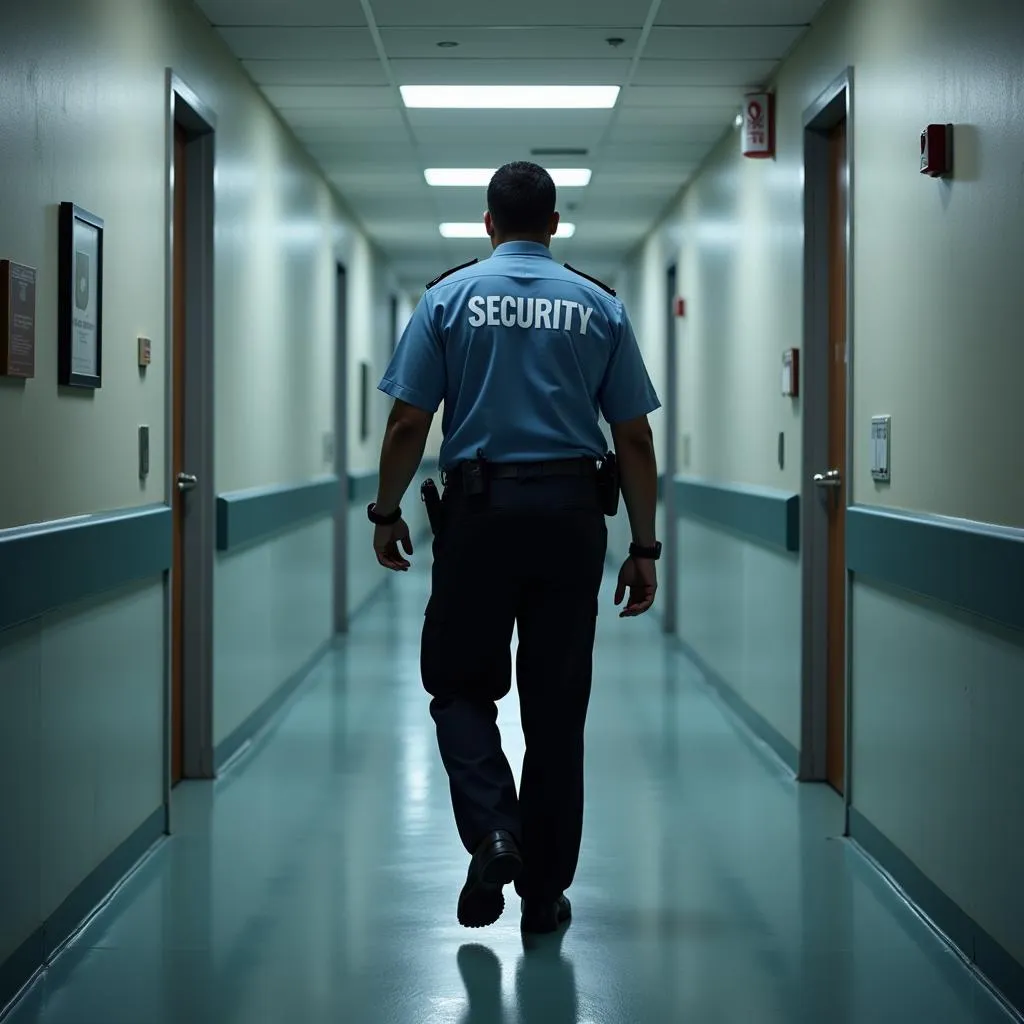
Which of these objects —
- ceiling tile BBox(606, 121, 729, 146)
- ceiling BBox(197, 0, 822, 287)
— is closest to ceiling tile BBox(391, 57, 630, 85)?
ceiling BBox(197, 0, 822, 287)

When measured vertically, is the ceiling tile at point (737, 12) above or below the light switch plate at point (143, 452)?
above

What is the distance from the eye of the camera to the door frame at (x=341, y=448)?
352 inches

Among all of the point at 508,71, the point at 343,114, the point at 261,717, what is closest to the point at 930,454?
the point at 508,71

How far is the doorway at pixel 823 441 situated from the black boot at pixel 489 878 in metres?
2.14

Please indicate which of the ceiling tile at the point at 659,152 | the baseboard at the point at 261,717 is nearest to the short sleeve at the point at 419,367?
the baseboard at the point at 261,717

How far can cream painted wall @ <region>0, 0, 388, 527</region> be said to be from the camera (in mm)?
3014

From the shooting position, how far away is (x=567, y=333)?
3133 mm

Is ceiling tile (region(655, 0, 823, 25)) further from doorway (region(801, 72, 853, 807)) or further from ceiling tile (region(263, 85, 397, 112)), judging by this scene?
ceiling tile (region(263, 85, 397, 112))

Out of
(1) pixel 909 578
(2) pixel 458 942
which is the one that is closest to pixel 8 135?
(2) pixel 458 942

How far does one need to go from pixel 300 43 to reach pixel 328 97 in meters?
0.87

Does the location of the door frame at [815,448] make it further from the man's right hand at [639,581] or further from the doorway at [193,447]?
the doorway at [193,447]

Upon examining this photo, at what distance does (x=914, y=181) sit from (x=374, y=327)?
7.99 m

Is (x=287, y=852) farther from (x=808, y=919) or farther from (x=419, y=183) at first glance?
(x=419, y=183)

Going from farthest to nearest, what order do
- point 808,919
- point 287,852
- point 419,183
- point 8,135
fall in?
1. point 419,183
2. point 287,852
3. point 808,919
4. point 8,135
